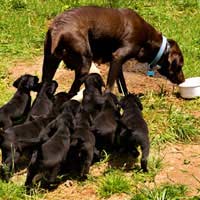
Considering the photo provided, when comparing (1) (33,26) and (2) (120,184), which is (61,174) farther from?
(1) (33,26)

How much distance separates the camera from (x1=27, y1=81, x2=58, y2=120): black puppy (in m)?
6.45

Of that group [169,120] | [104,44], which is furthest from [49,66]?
[169,120]

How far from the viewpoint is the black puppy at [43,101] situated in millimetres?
6453

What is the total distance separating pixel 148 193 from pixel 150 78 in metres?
3.63

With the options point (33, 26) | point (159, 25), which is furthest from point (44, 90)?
point (159, 25)

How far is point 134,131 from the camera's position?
5898mm

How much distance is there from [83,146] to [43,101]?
3.83 ft

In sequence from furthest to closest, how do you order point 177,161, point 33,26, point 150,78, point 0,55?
point 33,26, point 0,55, point 150,78, point 177,161

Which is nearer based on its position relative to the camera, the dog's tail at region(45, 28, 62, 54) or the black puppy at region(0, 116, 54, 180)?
the black puppy at region(0, 116, 54, 180)

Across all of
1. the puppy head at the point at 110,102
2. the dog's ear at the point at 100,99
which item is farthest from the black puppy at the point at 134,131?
the dog's ear at the point at 100,99

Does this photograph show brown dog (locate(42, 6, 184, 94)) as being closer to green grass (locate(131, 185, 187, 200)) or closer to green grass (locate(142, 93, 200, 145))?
green grass (locate(142, 93, 200, 145))

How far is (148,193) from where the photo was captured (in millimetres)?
5434

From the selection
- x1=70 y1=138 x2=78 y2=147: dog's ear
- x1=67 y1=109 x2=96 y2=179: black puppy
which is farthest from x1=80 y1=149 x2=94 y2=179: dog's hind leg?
x1=70 y1=138 x2=78 y2=147: dog's ear

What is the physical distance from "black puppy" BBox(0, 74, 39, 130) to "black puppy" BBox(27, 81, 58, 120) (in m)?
0.15
